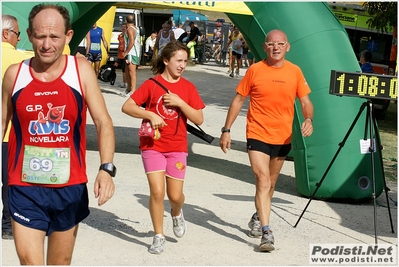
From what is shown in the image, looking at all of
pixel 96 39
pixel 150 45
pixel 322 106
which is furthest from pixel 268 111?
pixel 150 45

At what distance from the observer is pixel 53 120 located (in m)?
4.37

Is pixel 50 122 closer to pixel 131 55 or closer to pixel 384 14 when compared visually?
pixel 131 55

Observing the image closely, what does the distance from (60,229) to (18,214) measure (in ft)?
0.83

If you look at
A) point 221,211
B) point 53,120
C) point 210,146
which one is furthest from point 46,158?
point 210,146

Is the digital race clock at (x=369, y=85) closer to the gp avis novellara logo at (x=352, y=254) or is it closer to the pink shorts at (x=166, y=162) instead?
the gp avis novellara logo at (x=352, y=254)

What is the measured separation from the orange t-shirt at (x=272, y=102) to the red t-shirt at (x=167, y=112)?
57cm

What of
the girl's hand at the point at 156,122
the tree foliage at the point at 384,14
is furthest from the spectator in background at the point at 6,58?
the tree foliage at the point at 384,14

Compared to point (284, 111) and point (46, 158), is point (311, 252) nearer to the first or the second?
point (284, 111)

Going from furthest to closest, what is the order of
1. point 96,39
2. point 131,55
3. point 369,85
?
point 96,39 → point 131,55 → point 369,85

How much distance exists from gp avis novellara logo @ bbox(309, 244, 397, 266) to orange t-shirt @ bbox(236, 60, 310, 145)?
105 centimetres

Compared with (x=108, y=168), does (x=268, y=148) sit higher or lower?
lower

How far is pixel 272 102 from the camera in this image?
7051 millimetres

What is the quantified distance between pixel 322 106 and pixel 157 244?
3.24 m

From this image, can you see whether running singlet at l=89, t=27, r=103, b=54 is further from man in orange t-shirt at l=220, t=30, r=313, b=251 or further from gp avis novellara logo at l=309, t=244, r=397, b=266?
gp avis novellara logo at l=309, t=244, r=397, b=266
